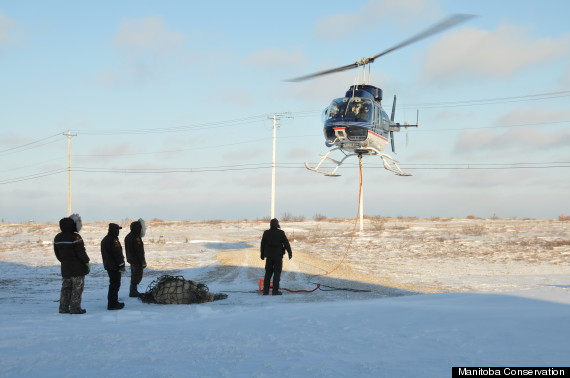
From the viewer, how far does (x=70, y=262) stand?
10.0m

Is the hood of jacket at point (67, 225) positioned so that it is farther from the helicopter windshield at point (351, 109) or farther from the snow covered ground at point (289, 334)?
the helicopter windshield at point (351, 109)

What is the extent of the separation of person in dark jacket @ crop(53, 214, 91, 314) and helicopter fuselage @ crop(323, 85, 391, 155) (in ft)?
49.4

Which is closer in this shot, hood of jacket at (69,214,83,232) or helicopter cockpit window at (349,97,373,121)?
hood of jacket at (69,214,83,232)

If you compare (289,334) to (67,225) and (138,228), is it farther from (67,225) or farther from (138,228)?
(138,228)

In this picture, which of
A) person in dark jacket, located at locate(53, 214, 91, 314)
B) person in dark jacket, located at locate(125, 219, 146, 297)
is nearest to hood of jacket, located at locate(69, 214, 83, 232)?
person in dark jacket, located at locate(53, 214, 91, 314)

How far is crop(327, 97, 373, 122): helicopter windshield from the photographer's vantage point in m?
23.1

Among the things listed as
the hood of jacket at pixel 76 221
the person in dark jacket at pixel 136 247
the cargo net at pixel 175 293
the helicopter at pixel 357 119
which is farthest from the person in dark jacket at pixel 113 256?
the helicopter at pixel 357 119

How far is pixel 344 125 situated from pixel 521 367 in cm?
1860

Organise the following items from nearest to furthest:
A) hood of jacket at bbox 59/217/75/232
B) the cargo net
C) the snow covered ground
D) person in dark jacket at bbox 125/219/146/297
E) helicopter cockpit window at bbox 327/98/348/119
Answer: the snow covered ground, hood of jacket at bbox 59/217/75/232, the cargo net, person in dark jacket at bbox 125/219/146/297, helicopter cockpit window at bbox 327/98/348/119

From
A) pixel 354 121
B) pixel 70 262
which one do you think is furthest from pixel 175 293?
pixel 354 121

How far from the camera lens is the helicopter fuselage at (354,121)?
23156 mm

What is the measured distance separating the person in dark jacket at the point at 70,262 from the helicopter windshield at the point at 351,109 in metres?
15.2

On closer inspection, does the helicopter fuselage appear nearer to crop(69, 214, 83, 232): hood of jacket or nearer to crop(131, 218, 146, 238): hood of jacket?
crop(131, 218, 146, 238): hood of jacket

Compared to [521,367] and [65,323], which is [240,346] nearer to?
A: [521,367]
